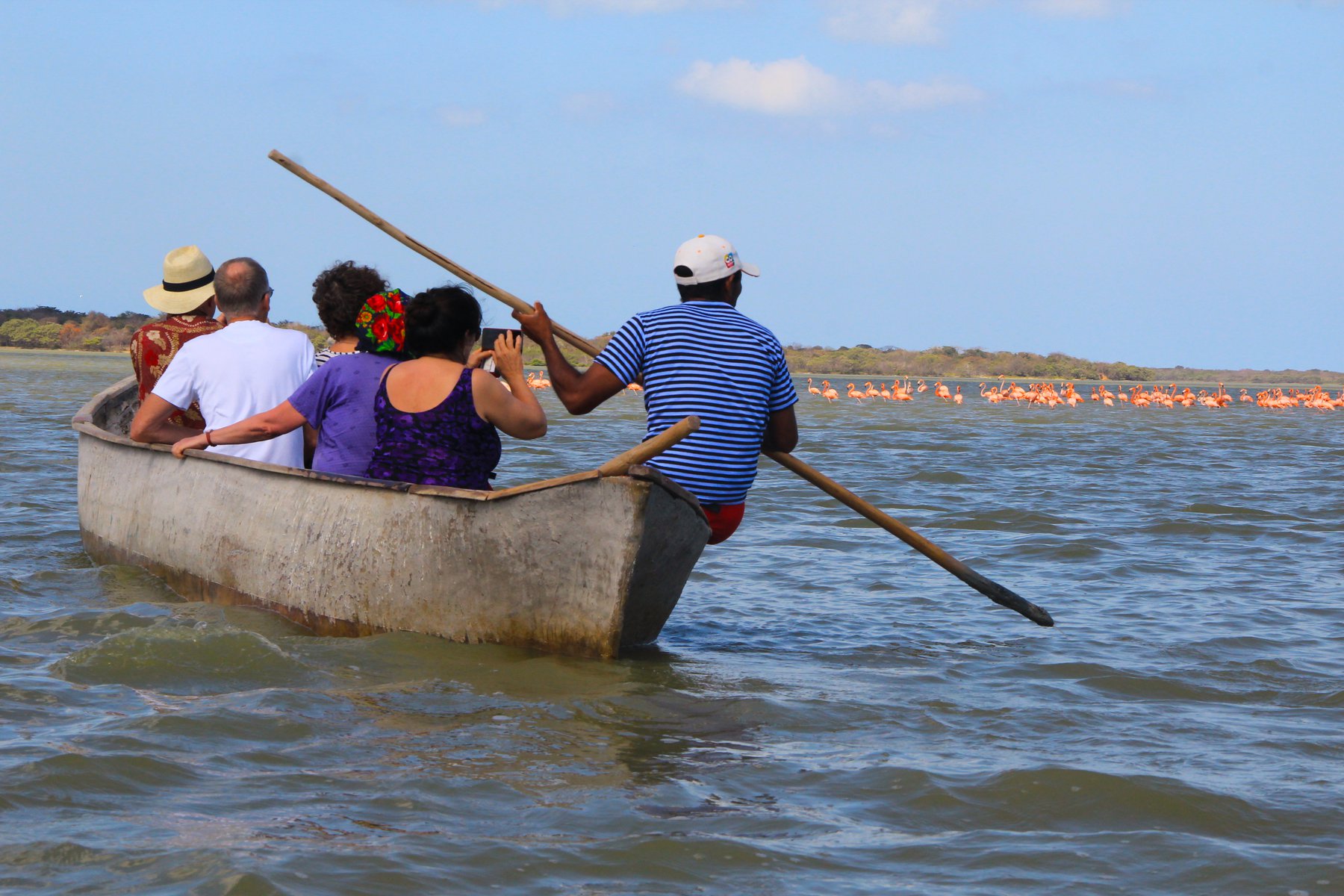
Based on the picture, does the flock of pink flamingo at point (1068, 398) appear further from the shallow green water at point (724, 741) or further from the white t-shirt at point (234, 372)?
the white t-shirt at point (234, 372)

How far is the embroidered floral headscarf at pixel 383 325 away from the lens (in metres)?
5.64

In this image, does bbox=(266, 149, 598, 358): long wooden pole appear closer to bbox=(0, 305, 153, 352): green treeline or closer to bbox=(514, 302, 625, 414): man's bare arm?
bbox=(514, 302, 625, 414): man's bare arm

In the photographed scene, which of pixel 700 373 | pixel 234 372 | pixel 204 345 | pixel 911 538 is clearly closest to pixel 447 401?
pixel 700 373

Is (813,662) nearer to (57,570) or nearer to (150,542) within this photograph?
(150,542)

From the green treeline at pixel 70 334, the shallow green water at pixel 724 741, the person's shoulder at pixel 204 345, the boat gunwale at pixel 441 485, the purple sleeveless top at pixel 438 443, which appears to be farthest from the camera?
the green treeline at pixel 70 334

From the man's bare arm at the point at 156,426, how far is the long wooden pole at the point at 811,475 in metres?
1.43

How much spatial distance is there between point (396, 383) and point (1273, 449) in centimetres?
1971

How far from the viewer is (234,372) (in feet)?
20.4

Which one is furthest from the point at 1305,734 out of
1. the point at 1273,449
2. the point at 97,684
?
the point at 1273,449

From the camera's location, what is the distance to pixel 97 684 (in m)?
4.91

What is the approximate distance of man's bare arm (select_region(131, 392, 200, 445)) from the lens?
6.30m

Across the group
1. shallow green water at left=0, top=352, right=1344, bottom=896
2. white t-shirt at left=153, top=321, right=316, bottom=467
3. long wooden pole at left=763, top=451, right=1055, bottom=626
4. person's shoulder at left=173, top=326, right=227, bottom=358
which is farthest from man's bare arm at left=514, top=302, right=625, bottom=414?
person's shoulder at left=173, top=326, right=227, bottom=358

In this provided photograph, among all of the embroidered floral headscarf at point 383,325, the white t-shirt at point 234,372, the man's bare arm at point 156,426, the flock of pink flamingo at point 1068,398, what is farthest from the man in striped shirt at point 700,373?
the flock of pink flamingo at point 1068,398

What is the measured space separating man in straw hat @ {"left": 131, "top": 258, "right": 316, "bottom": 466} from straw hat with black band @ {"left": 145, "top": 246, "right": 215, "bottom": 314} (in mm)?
533
